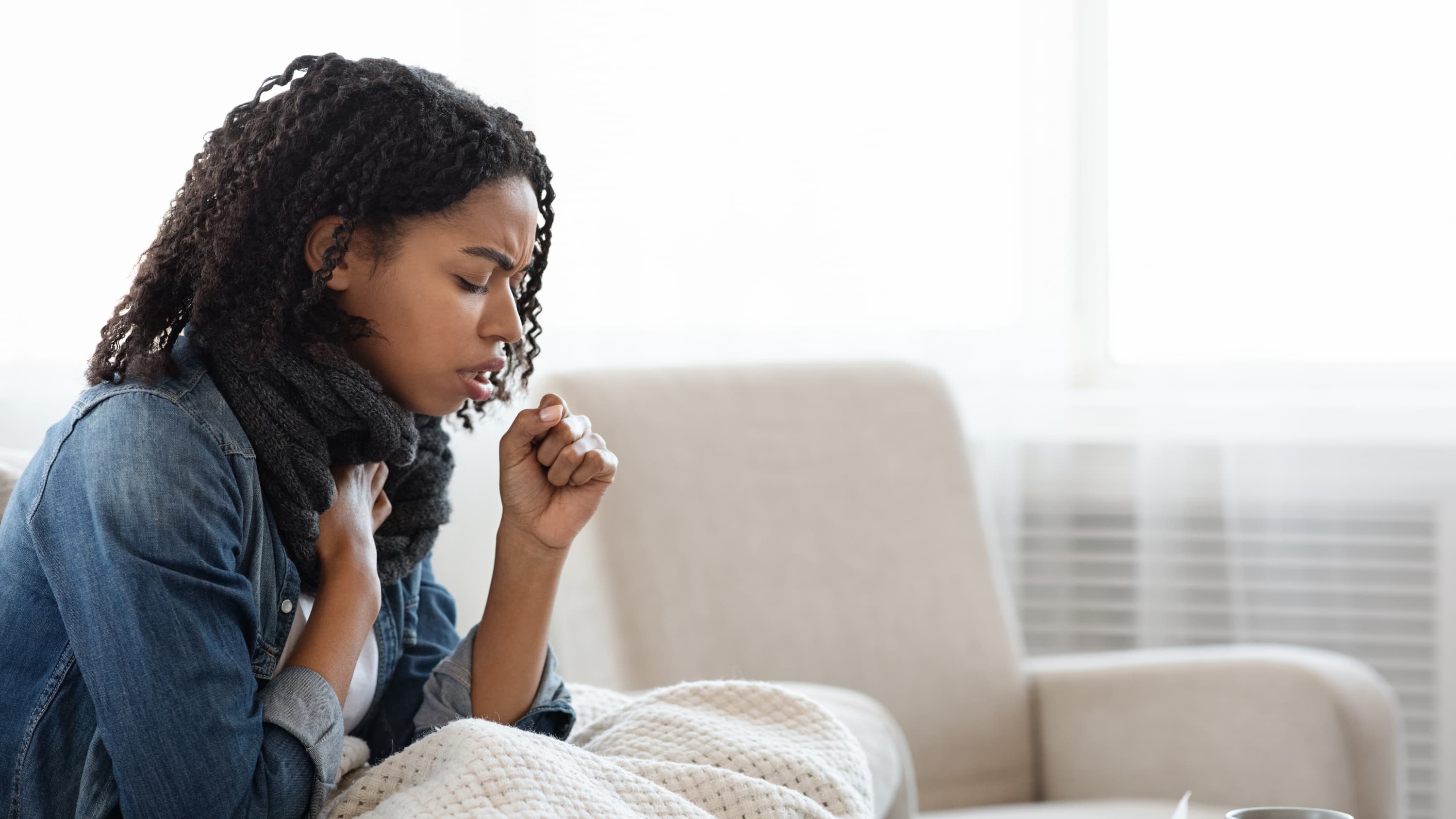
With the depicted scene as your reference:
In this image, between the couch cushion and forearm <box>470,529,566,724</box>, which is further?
the couch cushion

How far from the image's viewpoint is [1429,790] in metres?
1.93

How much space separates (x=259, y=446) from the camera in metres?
0.83

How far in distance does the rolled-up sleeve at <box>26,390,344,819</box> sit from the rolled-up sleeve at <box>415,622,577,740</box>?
246mm

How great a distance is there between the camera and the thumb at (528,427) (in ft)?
3.37

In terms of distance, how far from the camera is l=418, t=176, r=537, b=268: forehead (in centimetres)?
87

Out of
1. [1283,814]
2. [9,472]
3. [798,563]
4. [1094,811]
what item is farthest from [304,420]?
[1094,811]

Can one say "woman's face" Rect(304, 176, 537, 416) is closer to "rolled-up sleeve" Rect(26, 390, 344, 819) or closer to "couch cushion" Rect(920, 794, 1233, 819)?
"rolled-up sleeve" Rect(26, 390, 344, 819)

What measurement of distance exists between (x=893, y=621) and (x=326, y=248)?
94 centimetres

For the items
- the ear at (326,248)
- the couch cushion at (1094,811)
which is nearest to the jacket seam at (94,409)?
the ear at (326,248)

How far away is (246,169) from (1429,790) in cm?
194

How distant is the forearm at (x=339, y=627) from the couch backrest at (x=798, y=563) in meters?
0.58

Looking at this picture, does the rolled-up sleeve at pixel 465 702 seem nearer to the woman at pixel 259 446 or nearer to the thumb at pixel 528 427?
the woman at pixel 259 446

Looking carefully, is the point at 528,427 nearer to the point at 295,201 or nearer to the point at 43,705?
the point at 295,201

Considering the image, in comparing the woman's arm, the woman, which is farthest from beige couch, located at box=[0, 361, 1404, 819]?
the woman
